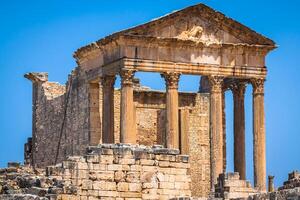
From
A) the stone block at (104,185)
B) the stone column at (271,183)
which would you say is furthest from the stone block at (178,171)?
the stone column at (271,183)

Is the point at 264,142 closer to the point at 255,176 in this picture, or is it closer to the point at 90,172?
the point at 255,176

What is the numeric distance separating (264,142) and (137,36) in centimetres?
712

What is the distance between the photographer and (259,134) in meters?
46.9

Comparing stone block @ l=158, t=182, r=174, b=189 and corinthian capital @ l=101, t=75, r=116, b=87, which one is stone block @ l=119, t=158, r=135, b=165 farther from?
corinthian capital @ l=101, t=75, r=116, b=87

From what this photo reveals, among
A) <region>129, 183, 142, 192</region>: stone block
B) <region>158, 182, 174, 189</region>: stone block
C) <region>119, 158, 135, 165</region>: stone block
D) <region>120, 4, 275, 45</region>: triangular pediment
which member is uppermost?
<region>120, 4, 275, 45</region>: triangular pediment

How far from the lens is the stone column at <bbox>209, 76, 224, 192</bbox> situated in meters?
45.6

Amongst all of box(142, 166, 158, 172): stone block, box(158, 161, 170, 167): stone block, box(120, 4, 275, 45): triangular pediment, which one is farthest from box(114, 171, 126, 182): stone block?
box(120, 4, 275, 45): triangular pediment

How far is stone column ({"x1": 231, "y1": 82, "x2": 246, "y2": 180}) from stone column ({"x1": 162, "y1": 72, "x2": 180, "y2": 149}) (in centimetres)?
365

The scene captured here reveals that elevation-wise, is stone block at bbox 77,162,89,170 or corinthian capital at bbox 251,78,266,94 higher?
corinthian capital at bbox 251,78,266,94

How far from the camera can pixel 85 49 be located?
157 ft

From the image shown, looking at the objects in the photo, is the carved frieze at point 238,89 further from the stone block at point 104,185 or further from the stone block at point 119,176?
the stone block at point 104,185

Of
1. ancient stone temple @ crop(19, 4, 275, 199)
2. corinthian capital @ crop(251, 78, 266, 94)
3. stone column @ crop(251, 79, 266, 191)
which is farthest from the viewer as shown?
corinthian capital @ crop(251, 78, 266, 94)

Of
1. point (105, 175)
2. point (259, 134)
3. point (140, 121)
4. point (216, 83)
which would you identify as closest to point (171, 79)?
point (216, 83)

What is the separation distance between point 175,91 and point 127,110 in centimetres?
247
